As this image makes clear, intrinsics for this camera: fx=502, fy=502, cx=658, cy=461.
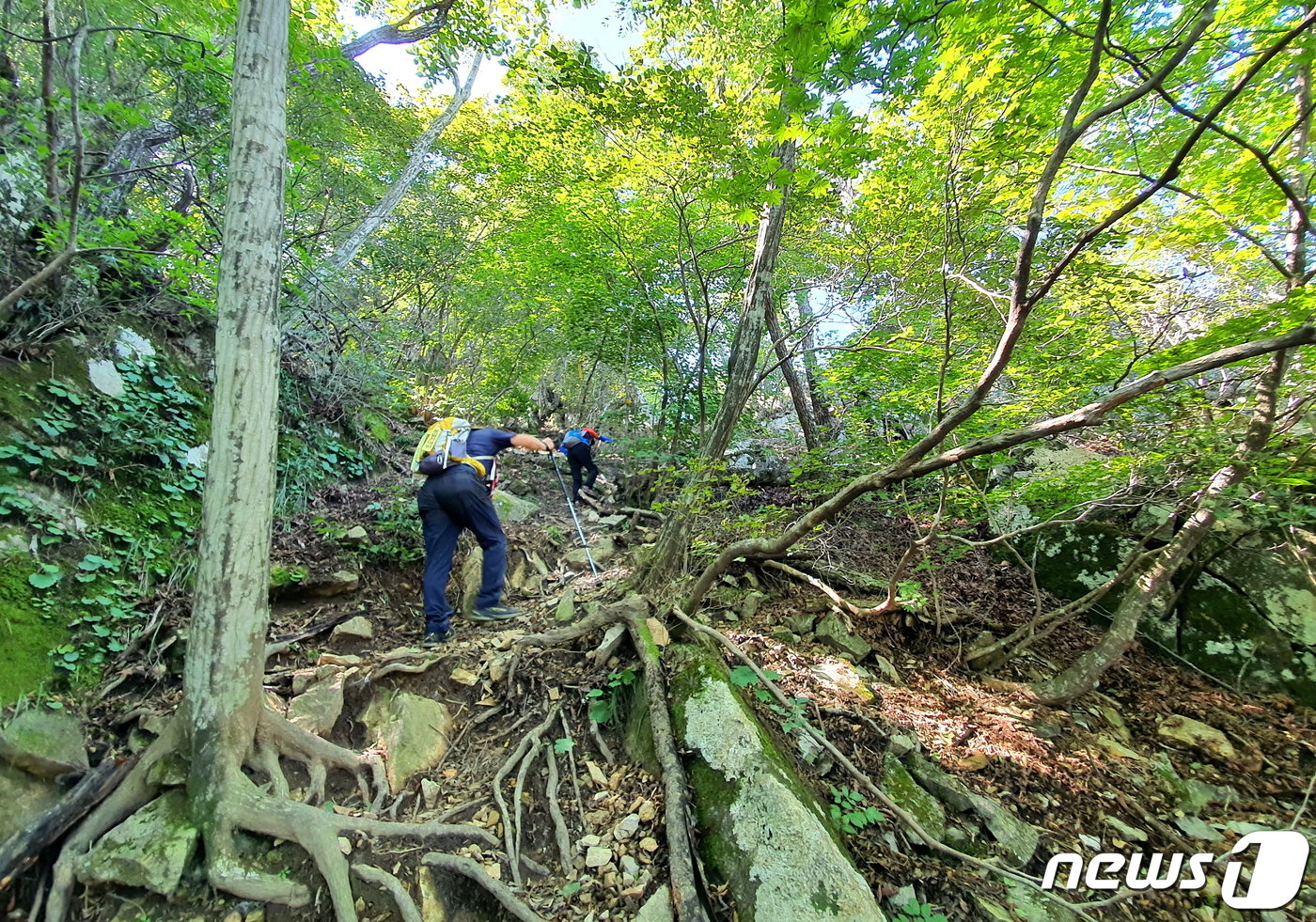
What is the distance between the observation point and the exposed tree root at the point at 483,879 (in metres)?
2.37

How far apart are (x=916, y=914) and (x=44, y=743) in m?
4.82

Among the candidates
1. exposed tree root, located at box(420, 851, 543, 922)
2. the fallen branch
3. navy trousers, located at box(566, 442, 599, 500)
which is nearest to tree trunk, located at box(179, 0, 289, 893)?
the fallen branch

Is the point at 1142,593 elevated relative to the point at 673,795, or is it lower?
elevated

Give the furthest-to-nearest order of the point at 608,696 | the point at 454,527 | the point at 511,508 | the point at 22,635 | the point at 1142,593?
the point at 511,508 → the point at 454,527 → the point at 1142,593 → the point at 608,696 → the point at 22,635

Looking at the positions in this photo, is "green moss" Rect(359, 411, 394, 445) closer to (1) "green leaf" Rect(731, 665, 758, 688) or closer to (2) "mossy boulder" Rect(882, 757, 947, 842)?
(1) "green leaf" Rect(731, 665, 758, 688)

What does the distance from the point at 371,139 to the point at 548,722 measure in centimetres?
1465

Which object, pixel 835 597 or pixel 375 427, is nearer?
pixel 835 597

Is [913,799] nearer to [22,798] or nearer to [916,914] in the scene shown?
[916,914]

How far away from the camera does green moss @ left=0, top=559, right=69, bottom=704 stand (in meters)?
3.09

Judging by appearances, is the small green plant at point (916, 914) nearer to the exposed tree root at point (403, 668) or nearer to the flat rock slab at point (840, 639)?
the flat rock slab at point (840, 639)

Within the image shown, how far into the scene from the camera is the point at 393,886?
2.43 metres

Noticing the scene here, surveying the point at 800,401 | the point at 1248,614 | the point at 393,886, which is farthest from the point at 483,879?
the point at 800,401

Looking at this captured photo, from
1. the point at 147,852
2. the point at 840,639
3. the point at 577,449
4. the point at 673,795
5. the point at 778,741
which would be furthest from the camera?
the point at 577,449

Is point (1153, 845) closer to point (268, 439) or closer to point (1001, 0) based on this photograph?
point (1001, 0)
